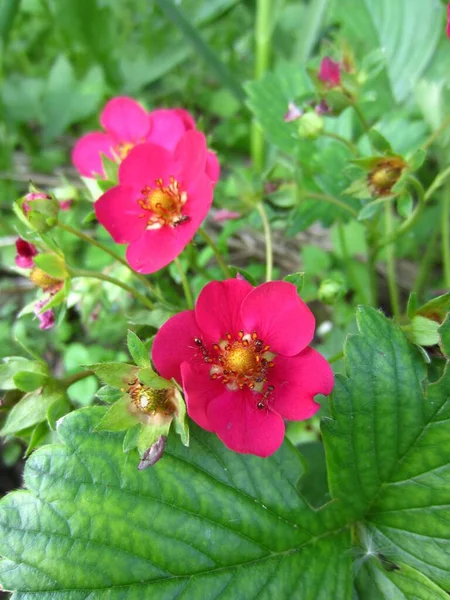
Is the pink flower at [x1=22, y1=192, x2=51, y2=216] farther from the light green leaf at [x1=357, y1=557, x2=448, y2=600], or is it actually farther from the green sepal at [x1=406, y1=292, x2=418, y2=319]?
the light green leaf at [x1=357, y1=557, x2=448, y2=600]

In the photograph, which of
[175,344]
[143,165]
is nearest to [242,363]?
[175,344]

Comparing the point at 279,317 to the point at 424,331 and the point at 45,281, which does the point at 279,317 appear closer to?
the point at 424,331

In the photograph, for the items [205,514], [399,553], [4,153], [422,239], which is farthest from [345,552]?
[4,153]

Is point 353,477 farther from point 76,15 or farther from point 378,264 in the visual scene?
point 76,15

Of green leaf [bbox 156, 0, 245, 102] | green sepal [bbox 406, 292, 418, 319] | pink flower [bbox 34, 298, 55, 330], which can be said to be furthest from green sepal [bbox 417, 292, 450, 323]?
green leaf [bbox 156, 0, 245, 102]

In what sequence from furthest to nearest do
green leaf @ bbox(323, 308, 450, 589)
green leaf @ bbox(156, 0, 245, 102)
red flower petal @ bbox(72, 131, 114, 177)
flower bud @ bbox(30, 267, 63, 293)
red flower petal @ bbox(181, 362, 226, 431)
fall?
green leaf @ bbox(156, 0, 245, 102), red flower petal @ bbox(72, 131, 114, 177), flower bud @ bbox(30, 267, 63, 293), green leaf @ bbox(323, 308, 450, 589), red flower petal @ bbox(181, 362, 226, 431)

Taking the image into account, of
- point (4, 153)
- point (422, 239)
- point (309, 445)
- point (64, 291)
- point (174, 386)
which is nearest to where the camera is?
point (174, 386)

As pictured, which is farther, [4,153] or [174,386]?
[4,153]
